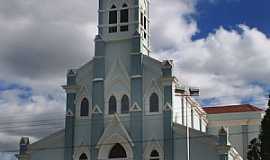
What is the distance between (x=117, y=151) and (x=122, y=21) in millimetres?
12615

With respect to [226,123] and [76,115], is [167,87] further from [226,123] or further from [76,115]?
[226,123]

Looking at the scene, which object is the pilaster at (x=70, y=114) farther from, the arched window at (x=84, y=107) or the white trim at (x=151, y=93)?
the white trim at (x=151, y=93)

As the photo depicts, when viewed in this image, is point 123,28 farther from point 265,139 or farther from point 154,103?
point 265,139

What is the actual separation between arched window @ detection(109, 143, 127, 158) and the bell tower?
Answer: 9156mm

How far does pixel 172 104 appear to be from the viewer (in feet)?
160

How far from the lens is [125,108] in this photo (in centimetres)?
5047

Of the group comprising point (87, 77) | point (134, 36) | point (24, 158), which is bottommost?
point (24, 158)

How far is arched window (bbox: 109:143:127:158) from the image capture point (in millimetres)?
49453

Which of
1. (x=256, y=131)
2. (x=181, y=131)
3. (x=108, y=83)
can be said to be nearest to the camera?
(x=181, y=131)

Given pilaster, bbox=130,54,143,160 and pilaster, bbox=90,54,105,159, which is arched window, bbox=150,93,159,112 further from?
pilaster, bbox=90,54,105,159

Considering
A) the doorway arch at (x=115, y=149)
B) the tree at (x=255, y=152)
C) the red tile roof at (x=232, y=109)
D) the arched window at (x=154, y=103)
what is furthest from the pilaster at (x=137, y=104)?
the red tile roof at (x=232, y=109)

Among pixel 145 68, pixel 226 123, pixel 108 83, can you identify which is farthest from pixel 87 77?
pixel 226 123

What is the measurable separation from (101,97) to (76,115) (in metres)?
3.01

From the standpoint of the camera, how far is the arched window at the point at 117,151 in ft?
162
